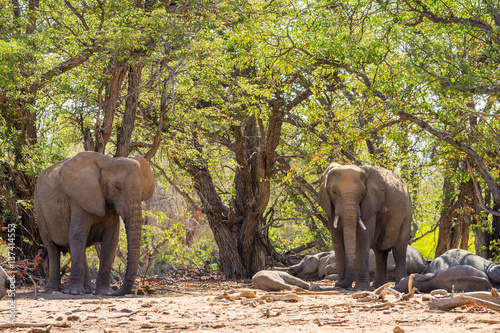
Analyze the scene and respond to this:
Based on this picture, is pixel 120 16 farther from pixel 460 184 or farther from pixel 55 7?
pixel 460 184

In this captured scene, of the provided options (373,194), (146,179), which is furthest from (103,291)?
(373,194)

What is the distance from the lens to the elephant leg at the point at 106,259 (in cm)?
952

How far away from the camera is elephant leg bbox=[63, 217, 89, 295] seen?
909cm

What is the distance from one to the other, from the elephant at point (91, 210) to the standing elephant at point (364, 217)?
3.37 metres

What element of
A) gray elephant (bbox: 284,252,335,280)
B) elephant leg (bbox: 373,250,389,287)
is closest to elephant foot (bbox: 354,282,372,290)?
elephant leg (bbox: 373,250,389,287)

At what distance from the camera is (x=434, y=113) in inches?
424

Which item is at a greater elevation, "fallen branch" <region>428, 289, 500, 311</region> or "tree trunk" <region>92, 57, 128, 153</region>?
"tree trunk" <region>92, 57, 128, 153</region>

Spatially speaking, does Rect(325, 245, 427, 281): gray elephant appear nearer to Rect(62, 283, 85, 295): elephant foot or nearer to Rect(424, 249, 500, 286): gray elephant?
Rect(424, 249, 500, 286): gray elephant

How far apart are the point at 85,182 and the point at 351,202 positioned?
4.54 meters

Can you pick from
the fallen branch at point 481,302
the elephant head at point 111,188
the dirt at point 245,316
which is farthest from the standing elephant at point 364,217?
the fallen branch at point 481,302

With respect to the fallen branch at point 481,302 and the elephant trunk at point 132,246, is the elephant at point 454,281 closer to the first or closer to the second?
the fallen branch at point 481,302

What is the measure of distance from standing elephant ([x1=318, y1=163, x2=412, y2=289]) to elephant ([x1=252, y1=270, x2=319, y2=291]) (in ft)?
2.93

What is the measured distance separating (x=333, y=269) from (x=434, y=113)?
519cm

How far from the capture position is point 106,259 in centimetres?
974
